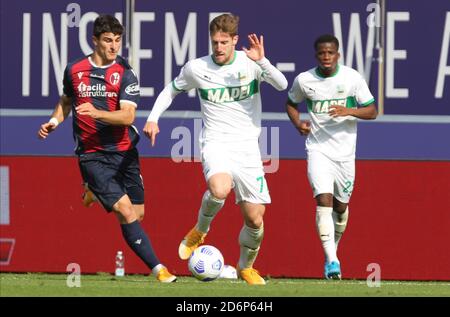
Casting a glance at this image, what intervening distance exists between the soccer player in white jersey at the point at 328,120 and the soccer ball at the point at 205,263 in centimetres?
161

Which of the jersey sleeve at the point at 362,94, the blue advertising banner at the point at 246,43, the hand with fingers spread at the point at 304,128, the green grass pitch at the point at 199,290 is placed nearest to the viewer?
the green grass pitch at the point at 199,290

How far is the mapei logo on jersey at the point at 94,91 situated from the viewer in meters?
12.4

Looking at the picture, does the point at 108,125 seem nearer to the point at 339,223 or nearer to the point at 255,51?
the point at 255,51

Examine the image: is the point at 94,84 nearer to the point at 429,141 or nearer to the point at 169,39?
the point at 169,39

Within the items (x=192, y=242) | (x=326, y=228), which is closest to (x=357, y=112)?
(x=326, y=228)

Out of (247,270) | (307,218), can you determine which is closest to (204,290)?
(247,270)

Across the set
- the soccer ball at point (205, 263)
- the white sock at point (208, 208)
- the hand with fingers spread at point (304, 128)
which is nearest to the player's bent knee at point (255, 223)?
the white sock at point (208, 208)

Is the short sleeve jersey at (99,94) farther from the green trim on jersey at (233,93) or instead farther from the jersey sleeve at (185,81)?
the green trim on jersey at (233,93)

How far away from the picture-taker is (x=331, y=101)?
13758 mm

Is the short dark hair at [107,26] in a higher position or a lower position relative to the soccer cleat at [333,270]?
higher

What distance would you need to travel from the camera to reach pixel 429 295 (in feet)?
37.1

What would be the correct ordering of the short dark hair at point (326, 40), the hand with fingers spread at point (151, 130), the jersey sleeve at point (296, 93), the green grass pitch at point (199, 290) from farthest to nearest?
the jersey sleeve at point (296, 93) < the short dark hair at point (326, 40) < the hand with fingers spread at point (151, 130) < the green grass pitch at point (199, 290)

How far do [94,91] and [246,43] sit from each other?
2825mm

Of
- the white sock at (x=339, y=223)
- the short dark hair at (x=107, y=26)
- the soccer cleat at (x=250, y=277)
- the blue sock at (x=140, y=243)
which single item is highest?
the short dark hair at (x=107, y=26)
